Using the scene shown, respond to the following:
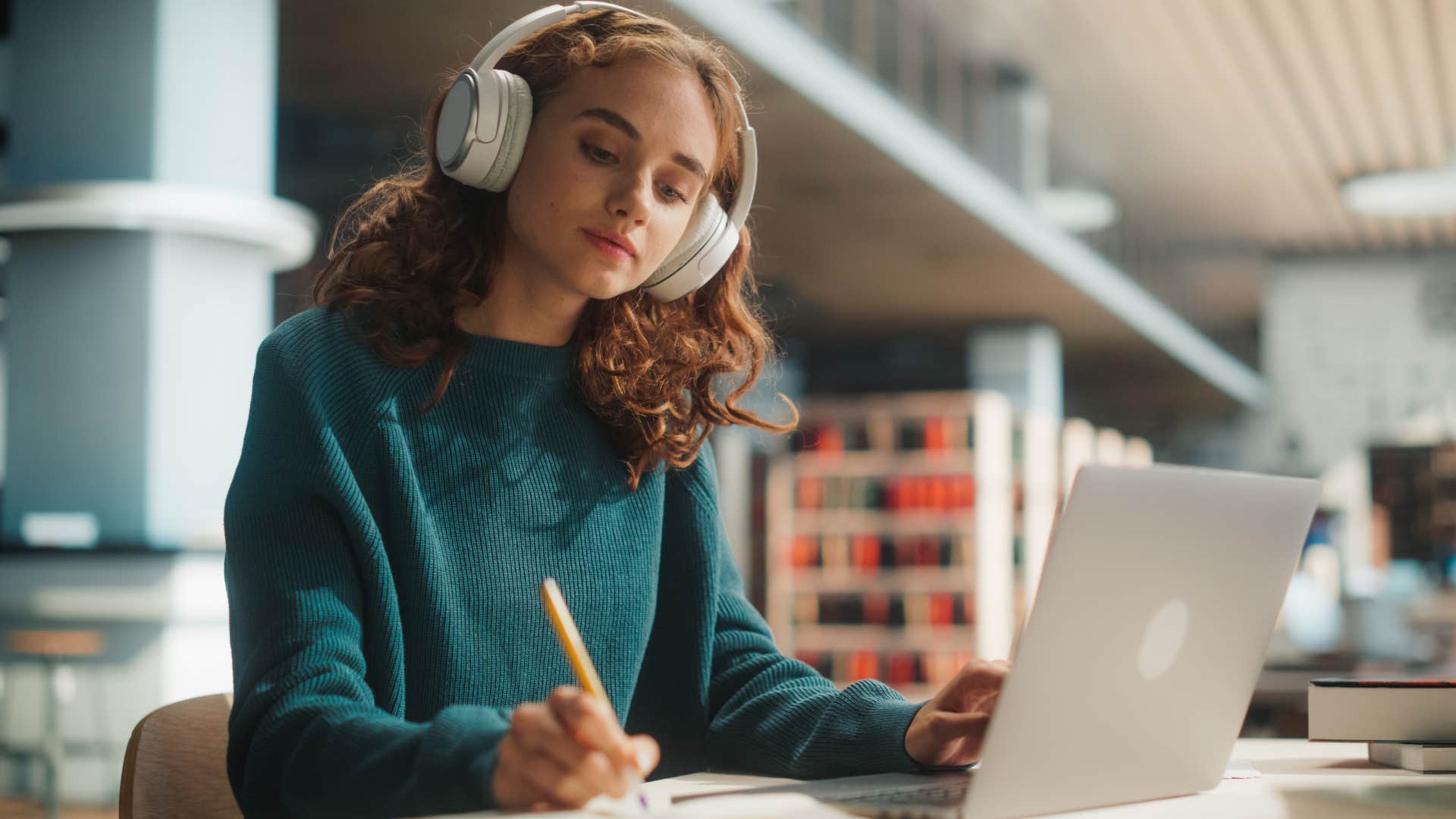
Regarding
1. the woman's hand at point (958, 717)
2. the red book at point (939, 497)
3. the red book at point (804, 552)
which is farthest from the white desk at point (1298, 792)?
the red book at point (804, 552)

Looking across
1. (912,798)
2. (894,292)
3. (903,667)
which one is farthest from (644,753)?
(894,292)

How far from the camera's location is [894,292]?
9414mm

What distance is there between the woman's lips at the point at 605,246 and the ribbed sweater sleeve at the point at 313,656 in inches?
9.9

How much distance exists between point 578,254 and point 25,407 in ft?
10.3

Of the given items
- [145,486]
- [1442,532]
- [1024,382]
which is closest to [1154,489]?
[145,486]

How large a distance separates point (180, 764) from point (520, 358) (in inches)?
17.7

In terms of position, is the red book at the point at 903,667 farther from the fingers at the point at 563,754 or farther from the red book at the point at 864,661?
the fingers at the point at 563,754

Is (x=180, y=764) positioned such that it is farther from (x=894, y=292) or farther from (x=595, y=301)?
(x=894, y=292)

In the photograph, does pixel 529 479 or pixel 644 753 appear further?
pixel 529 479

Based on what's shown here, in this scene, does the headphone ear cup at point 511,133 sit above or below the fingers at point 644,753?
above

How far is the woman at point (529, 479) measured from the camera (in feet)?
3.25

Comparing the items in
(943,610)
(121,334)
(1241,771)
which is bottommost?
(943,610)

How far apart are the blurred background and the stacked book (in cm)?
68

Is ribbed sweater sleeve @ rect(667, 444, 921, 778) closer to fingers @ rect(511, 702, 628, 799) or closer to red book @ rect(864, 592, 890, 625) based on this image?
fingers @ rect(511, 702, 628, 799)
